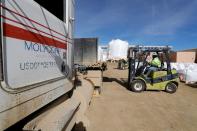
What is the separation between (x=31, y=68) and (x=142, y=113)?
4.21 meters

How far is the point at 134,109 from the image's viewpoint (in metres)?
5.86

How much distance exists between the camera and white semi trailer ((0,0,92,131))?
5.16 ft

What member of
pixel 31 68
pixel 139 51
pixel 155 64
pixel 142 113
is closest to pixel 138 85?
pixel 155 64

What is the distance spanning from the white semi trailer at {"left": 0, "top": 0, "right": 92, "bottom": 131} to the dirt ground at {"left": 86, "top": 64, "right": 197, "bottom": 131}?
6.81 feet

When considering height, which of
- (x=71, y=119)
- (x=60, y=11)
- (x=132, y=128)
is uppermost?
(x=60, y=11)

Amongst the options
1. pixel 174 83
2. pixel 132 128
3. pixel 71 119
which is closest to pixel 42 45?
pixel 71 119

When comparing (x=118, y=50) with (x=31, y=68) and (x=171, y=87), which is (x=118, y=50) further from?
(x=31, y=68)

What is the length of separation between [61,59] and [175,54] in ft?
78.9

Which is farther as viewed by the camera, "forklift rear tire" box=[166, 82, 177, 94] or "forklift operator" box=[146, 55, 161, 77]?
"forklift operator" box=[146, 55, 161, 77]

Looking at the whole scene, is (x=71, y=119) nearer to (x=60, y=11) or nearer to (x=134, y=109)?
(x=60, y=11)

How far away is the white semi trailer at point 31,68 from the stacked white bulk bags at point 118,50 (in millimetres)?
29712

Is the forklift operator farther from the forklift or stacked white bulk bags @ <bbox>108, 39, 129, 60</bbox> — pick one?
stacked white bulk bags @ <bbox>108, 39, 129, 60</bbox>

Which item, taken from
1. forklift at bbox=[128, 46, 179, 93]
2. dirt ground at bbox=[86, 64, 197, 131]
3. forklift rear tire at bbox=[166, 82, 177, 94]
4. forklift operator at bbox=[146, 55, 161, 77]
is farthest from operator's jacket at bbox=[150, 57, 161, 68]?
dirt ground at bbox=[86, 64, 197, 131]

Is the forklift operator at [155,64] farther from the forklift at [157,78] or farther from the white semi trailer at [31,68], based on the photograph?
the white semi trailer at [31,68]
